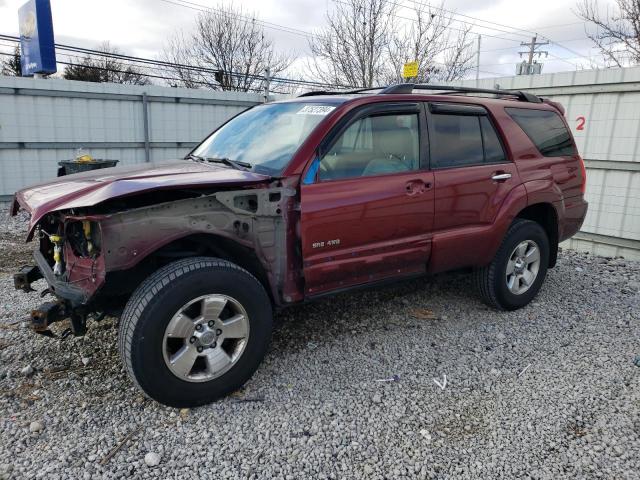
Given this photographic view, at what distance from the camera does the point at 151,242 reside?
2.74m

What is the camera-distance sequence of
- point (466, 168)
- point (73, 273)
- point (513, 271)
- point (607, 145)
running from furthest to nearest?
point (607, 145), point (513, 271), point (466, 168), point (73, 273)

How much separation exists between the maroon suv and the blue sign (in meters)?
7.47

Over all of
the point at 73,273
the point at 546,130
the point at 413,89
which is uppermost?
the point at 413,89

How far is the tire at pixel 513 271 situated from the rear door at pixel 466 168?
0.42 metres

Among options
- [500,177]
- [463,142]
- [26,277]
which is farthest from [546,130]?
[26,277]

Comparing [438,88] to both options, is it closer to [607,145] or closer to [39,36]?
[607,145]

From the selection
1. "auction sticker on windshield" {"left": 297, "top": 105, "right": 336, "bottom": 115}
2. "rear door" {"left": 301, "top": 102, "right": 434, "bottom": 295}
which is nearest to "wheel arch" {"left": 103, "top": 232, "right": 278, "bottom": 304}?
"rear door" {"left": 301, "top": 102, "right": 434, "bottom": 295}

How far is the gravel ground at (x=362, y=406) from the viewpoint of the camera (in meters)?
2.51

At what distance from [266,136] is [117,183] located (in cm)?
122

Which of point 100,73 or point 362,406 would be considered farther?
point 100,73

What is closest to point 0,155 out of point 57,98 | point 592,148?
point 57,98

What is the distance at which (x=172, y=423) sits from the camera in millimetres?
2785

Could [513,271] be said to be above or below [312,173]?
→ below

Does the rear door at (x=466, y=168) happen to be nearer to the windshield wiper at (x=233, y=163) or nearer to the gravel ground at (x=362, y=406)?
the gravel ground at (x=362, y=406)
